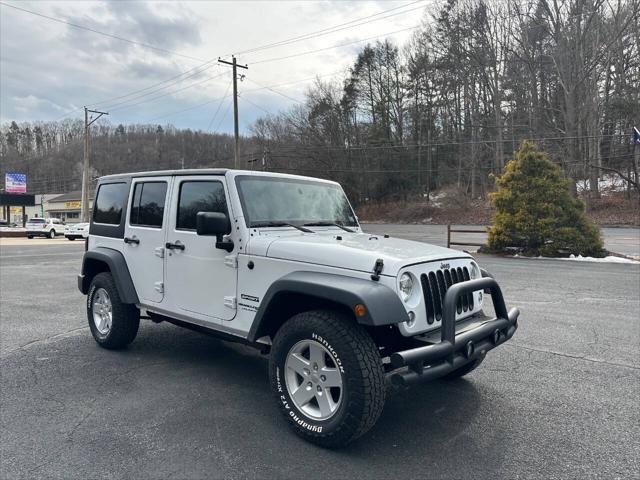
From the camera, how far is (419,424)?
3391 mm

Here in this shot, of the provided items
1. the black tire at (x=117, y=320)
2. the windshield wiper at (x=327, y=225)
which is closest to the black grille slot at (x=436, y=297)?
the windshield wiper at (x=327, y=225)

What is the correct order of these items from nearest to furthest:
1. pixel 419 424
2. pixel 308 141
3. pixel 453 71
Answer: pixel 419 424 → pixel 453 71 → pixel 308 141

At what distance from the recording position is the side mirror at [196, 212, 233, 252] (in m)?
3.43

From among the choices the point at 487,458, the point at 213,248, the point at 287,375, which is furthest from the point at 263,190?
the point at 487,458

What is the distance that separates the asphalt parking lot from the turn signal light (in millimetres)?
522

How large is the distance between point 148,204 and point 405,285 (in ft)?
9.68

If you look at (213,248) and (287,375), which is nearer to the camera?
(287,375)

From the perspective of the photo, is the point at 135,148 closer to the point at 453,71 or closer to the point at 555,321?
the point at 453,71

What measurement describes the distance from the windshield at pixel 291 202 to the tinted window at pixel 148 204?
108 centimetres

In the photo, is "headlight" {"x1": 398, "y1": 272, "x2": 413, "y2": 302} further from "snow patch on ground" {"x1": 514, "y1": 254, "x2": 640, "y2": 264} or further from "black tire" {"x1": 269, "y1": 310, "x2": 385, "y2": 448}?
"snow patch on ground" {"x1": 514, "y1": 254, "x2": 640, "y2": 264}

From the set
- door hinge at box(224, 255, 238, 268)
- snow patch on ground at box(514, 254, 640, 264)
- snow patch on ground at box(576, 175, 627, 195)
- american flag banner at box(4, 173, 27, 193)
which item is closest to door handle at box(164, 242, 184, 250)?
door hinge at box(224, 255, 238, 268)

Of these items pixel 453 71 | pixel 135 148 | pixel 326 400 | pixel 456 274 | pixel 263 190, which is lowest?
pixel 326 400

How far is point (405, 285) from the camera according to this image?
119 inches

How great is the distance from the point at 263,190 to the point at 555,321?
193 inches
